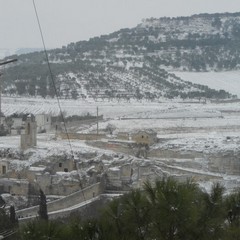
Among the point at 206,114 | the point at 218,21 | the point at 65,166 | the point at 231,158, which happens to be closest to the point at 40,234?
the point at 65,166

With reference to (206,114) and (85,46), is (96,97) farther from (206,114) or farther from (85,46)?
(85,46)

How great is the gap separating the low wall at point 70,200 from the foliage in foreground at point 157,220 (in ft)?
42.8

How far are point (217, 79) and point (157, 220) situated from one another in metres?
93.2

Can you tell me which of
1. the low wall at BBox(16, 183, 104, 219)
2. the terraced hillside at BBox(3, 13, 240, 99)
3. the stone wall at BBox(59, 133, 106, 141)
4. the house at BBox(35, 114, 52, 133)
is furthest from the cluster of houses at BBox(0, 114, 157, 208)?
the terraced hillside at BBox(3, 13, 240, 99)

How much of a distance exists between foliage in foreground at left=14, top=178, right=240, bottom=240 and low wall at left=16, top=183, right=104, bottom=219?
42.8 feet

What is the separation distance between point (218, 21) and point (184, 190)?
135692mm

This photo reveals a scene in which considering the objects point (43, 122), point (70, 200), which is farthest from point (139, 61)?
point (70, 200)

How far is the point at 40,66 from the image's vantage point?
85.3 m

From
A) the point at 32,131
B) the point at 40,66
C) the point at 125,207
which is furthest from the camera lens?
the point at 40,66

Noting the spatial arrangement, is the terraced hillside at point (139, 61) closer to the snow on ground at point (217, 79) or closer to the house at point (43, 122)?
the house at point (43, 122)

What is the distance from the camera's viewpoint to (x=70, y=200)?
2173 cm

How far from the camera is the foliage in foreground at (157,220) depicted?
6230 millimetres

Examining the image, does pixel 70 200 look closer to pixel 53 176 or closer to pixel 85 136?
pixel 53 176

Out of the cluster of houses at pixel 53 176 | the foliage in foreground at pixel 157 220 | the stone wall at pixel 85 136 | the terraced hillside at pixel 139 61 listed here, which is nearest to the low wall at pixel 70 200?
the cluster of houses at pixel 53 176
